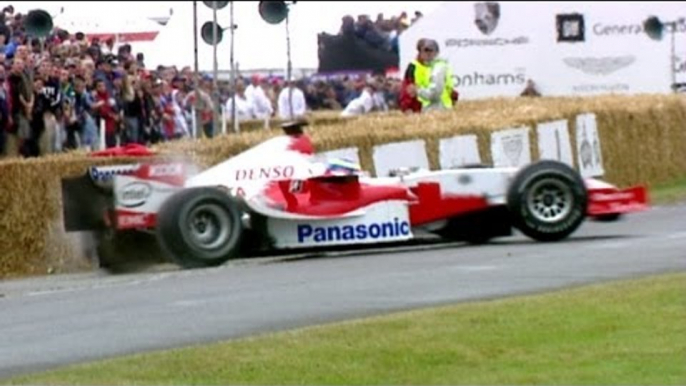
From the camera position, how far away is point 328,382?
35.8 feet

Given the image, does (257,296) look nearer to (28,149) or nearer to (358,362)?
(358,362)

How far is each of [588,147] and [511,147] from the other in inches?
71.5

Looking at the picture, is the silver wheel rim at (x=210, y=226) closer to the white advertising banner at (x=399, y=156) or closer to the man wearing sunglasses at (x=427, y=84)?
the white advertising banner at (x=399, y=156)

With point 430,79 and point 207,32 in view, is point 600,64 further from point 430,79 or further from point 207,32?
point 430,79

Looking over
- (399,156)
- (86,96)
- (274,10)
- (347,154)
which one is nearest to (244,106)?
(274,10)

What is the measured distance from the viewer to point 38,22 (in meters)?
23.4

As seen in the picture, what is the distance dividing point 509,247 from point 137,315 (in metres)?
5.25

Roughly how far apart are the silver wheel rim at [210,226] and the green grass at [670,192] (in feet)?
24.6

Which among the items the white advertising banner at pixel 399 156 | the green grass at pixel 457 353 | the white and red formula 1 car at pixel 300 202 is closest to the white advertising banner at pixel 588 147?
the white advertising banner at pixel 399 156

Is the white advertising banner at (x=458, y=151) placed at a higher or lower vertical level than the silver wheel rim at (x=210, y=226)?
higher

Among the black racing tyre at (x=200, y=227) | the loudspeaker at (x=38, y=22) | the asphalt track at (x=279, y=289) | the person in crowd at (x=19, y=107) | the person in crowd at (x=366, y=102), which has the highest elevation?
the loudspeaker at (x=38, y=22)

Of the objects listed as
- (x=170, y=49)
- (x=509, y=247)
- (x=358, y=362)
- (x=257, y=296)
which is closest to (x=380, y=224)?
(x=509, y=247)

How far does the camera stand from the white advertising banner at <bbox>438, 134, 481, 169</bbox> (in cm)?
2344

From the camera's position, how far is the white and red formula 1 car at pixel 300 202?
61.5ft
